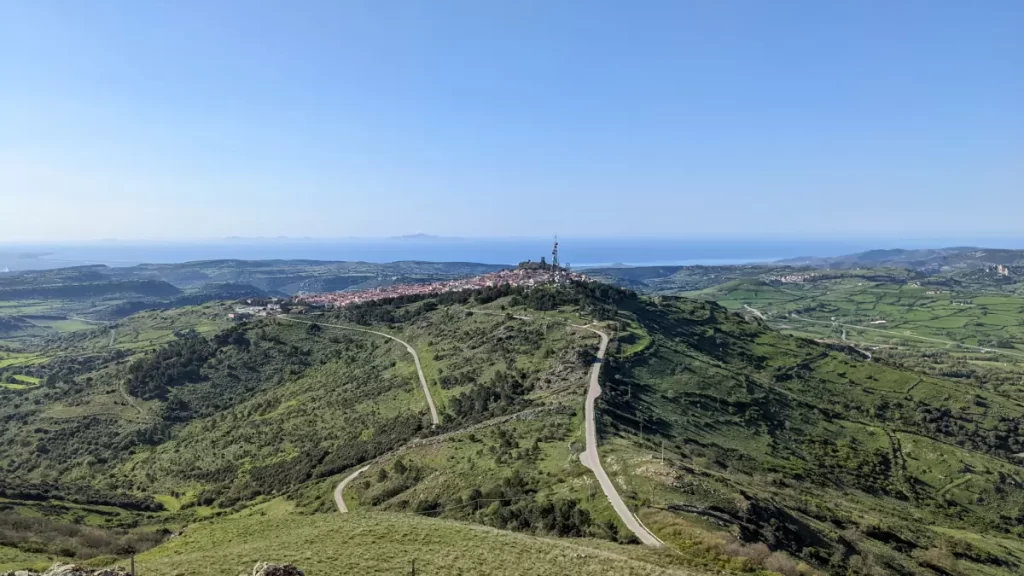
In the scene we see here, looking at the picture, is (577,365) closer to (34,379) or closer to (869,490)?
(869,490)

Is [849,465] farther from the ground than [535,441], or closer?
closer

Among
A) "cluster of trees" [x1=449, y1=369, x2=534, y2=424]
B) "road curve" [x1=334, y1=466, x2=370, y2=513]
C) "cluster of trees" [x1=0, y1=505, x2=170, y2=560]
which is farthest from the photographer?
"cluster of trees" [x1=449, y1=369, x2=534, y2=424]

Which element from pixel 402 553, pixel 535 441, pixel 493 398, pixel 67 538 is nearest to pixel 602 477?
pixel 535 441

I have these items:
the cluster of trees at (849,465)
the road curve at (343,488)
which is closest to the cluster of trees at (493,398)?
the road curve at (343,488)

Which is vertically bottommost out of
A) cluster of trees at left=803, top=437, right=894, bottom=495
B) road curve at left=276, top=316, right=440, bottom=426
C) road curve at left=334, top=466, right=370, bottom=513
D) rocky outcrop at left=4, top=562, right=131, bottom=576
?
cluster of trees at left=803, top=437, right=894, bottom=495

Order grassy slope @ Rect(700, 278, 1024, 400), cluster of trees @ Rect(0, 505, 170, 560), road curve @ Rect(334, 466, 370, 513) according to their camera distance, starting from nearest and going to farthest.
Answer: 1. cluster of trees @ Rect(0, 505, 170, 560)
2. road curve @ Rect(334, 466, 370, 513)
3. grassy slope @ Rect(700, 278, 1024, 400)

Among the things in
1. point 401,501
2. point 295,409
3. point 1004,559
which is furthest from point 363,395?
point 1004,559

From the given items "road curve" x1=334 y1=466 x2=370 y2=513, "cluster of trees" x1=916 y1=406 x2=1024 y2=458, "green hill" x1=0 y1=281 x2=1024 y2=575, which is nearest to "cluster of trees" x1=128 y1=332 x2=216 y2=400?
"green hill" x1=0 y1=281 x2=1024 y2=575

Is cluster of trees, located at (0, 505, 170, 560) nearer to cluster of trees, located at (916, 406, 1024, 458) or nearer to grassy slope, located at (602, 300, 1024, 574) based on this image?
grassy slope, located at (602, 300, 1024, 574)

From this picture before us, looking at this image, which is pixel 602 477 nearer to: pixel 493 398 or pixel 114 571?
pixel 114 571
